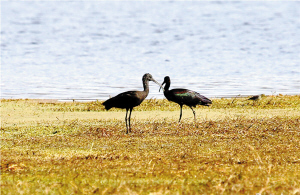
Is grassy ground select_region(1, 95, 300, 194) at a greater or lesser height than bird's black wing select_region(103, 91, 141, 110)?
lesser

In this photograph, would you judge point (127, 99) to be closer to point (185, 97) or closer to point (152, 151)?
point (185, 97)

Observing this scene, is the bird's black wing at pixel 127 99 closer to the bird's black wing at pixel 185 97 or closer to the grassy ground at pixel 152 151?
the grassy ground at pixel 152 151

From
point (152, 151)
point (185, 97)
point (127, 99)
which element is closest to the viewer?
point (152, 151)

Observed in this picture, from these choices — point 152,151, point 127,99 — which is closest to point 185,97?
point 127,99

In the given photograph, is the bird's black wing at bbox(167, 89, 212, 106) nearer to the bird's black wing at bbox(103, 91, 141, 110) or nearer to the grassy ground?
the grassy ground

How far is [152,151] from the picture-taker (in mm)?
7824

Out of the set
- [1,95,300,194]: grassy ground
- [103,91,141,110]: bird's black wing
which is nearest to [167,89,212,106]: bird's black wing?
[1,95,300,194]: grassy ground

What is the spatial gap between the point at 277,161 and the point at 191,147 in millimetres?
1544

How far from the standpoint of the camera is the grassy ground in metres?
5.64

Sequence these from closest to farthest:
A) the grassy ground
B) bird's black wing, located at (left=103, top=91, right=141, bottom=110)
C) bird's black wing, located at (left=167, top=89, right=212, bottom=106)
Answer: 1. the grassy ground
2. bird's black wing, located at (left=103, top=91, right=141, bottom=110)
3. bird's black wing, located at (left=167, top=89, right=212, bottom=106)

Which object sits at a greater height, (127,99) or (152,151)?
(127,99)

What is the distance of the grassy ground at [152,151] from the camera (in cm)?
564

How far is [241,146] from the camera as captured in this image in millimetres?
8188

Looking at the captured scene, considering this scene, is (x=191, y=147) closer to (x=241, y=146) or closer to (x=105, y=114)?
(x=241, y=146)
